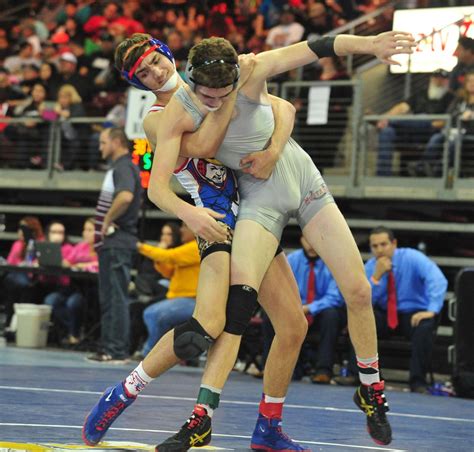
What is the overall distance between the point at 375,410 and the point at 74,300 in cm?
755

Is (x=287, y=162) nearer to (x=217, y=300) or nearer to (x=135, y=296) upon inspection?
(x=217, y=300)

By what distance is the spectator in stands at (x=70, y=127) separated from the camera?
14594mm

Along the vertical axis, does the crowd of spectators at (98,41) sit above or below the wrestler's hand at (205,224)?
above

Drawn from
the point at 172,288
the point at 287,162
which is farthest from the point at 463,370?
the point at 287,162

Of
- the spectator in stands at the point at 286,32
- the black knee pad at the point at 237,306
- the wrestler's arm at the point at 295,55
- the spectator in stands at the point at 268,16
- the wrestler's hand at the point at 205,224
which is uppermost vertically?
the spectator in stands at the point at 268,16

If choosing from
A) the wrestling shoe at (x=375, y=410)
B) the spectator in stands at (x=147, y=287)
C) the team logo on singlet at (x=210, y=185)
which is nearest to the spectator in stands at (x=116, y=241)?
the spectator in stands at (x=147, y=287)

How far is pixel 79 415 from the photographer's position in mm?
5707

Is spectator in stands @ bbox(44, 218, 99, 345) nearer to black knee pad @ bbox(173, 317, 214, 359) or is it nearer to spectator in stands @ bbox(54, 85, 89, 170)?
spectator in stands @ bbox(54, 85, 89, 170)

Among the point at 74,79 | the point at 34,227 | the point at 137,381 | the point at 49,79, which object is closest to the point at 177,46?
the point at 74,79

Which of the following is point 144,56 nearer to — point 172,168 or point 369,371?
point 172,168

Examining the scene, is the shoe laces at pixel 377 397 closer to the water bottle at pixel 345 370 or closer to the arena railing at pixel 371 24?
the water bottle at pixel 345 370

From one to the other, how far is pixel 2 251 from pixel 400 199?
593 cm

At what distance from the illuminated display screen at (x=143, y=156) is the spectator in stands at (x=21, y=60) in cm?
511

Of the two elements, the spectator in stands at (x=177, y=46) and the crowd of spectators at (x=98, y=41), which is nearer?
the crowd of spectators at (x=98, y=41)
